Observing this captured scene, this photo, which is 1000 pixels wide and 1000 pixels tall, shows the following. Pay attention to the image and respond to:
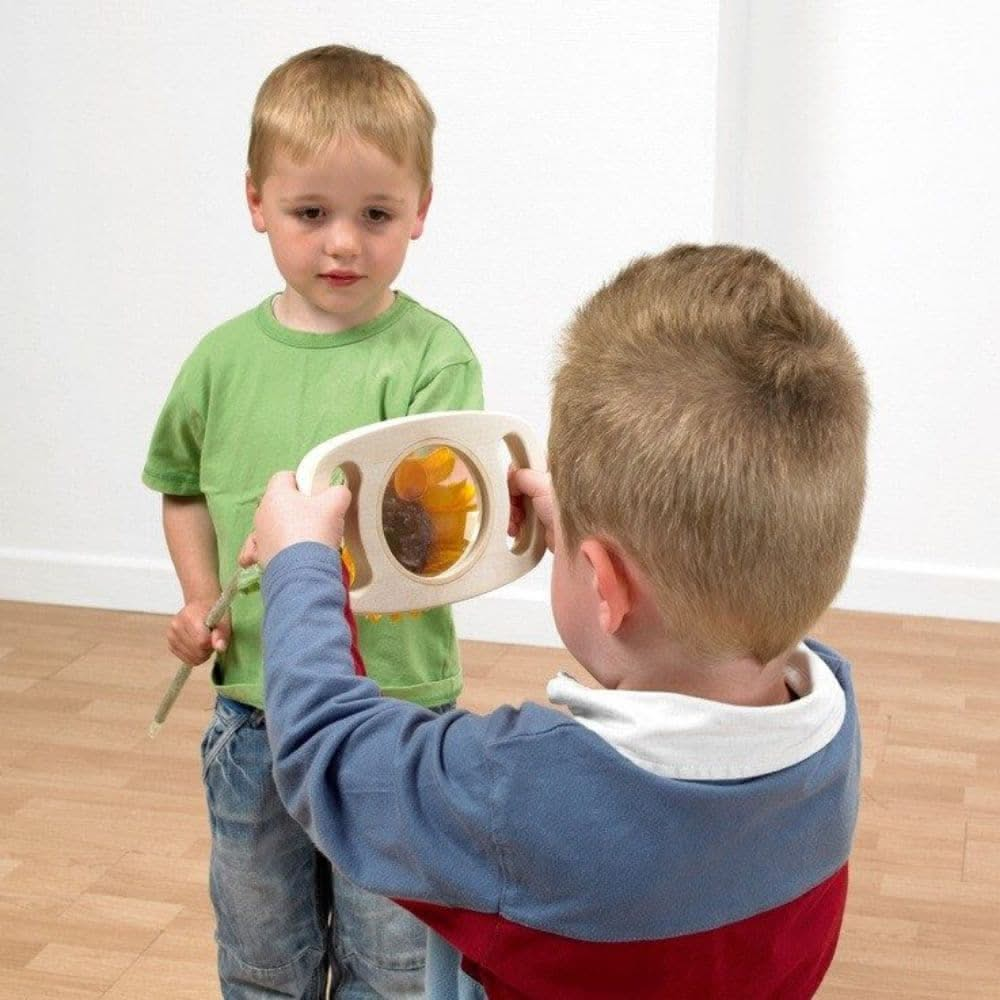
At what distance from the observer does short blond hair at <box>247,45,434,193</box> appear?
1437mm

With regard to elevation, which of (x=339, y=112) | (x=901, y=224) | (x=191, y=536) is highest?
(x=339, y=112)

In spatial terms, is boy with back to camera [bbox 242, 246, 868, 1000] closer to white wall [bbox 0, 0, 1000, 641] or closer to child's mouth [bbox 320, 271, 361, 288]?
child's mouth [bbox 320, 271, 361, 288]

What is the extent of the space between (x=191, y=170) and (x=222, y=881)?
6.59 ft

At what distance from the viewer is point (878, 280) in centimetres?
341

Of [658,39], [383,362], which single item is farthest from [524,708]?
[658,39]

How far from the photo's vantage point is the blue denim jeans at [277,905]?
150 cm

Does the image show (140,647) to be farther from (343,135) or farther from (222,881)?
(343,135)

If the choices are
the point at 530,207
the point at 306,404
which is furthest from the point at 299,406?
the point at 530,207

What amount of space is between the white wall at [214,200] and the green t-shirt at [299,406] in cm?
162

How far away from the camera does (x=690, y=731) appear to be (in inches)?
Answer: 36.4

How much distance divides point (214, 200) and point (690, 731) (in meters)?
2.53

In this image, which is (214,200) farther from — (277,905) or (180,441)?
(277,905)

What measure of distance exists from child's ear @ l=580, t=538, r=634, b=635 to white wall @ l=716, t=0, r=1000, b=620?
2.36 meters

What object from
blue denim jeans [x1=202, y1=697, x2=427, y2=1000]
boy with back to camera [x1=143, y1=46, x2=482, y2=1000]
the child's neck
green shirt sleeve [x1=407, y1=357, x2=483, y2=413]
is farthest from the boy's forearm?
the child's neck
